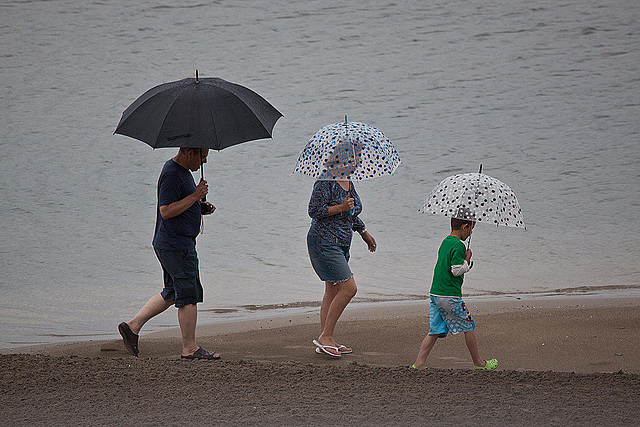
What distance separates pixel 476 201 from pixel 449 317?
718mm

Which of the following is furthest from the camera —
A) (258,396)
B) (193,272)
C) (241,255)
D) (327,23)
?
(327,23)

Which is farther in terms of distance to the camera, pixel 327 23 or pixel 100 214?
pixel 327 23

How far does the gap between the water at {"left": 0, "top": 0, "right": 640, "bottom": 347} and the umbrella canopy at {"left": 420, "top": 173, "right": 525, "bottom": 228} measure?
3353mm

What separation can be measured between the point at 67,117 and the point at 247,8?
7.95 m

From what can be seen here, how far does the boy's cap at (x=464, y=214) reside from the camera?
4.66 m

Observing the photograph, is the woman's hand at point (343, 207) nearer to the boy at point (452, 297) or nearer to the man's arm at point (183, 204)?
the boy at point (452, 297)

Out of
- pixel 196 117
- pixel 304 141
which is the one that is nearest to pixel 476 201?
pixel 196 117

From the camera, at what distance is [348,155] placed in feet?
17.3

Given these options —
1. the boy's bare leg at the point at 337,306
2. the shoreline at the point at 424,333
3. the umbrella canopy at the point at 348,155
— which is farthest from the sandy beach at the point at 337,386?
the umbrella canopy at the point at 348,155

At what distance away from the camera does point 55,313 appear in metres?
8.02

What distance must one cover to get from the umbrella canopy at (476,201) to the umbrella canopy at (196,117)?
3.84 feet

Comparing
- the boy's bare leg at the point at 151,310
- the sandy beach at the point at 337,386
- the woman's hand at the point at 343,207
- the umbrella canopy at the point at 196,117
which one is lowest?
the sandy beach at the point at 337,386

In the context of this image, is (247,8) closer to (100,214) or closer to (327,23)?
(327,23)

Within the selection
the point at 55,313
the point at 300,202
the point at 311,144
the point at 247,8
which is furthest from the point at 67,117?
the point at 311,144
